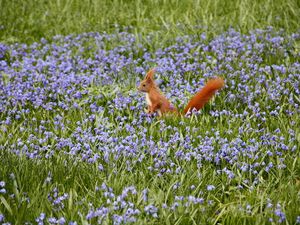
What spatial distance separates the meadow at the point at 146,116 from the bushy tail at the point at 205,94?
121 millimetres

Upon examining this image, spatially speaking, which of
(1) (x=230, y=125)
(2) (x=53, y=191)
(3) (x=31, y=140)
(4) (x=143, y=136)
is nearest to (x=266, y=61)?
(1) (x=230, y=125)

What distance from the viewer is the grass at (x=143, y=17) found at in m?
7.93

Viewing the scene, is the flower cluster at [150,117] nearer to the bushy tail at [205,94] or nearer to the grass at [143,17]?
the bushy tail at [205,94]

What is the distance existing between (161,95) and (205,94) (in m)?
0.37

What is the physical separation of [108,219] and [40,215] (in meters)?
0.42

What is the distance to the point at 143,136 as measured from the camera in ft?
16.1

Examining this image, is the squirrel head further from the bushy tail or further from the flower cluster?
the bushy tail

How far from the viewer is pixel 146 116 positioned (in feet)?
17.8

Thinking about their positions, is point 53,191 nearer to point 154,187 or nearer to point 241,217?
point 154,187

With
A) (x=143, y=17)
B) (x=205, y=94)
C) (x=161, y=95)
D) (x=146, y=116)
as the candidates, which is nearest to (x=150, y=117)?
(x=146, y=116)

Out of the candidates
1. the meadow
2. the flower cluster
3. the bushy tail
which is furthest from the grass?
the bushy tail

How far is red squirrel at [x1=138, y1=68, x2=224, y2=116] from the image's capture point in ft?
17.1

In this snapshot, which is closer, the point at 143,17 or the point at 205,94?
the point at 205,94

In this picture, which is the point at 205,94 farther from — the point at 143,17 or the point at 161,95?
the point at 143,17
